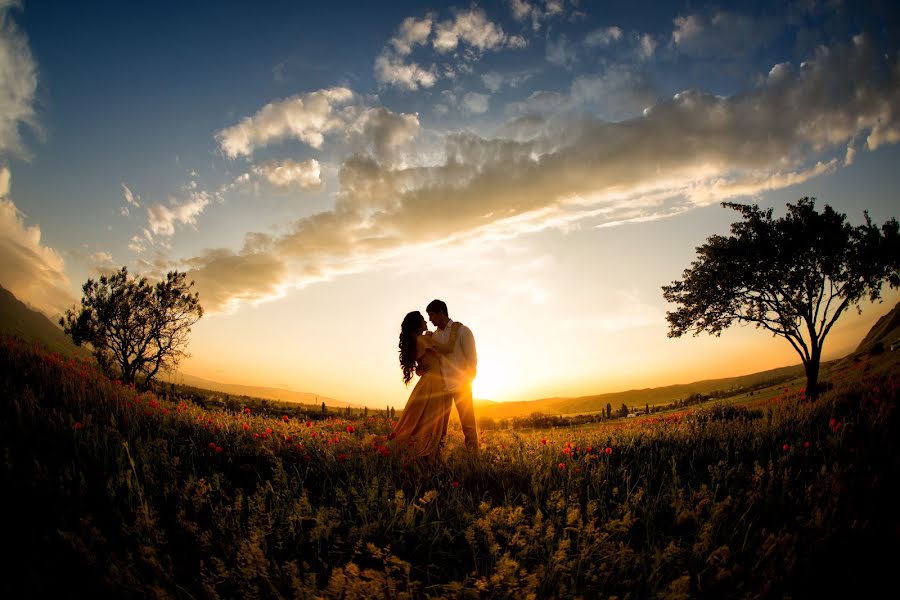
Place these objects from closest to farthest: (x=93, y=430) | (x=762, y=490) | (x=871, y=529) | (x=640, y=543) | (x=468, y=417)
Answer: (x=871, y=529), (x=640, y=543), (x=762, y=490), (x=93, y=430), (x=468, y=417)

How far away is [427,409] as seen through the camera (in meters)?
7.18

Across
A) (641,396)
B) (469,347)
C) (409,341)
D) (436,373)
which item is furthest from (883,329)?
(409,341)

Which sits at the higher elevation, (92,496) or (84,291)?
(84,291)

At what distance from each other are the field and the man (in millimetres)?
1010

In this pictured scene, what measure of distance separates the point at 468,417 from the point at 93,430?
518 centimetres

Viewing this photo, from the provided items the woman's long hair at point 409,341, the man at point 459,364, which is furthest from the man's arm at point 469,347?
the woman's long hair at point 409,341

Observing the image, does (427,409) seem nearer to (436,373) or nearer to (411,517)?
(436,373)

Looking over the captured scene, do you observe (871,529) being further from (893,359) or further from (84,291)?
(84,291)

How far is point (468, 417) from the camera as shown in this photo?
7133 mm

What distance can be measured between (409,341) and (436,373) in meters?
0.78

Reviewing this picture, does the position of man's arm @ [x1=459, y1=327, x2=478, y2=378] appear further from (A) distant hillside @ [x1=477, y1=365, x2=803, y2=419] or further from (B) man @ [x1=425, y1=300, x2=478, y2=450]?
(A) distant hillside @ [x1=477, y1=365, x2=803, y2=419]

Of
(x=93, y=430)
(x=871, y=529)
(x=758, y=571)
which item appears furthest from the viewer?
(x=93, y=430)

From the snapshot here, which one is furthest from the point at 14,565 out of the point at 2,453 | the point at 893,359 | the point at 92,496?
the point at 893,359

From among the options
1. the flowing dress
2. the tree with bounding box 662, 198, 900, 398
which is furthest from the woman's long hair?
the tree with bounding box 662, 198, 900, 398
